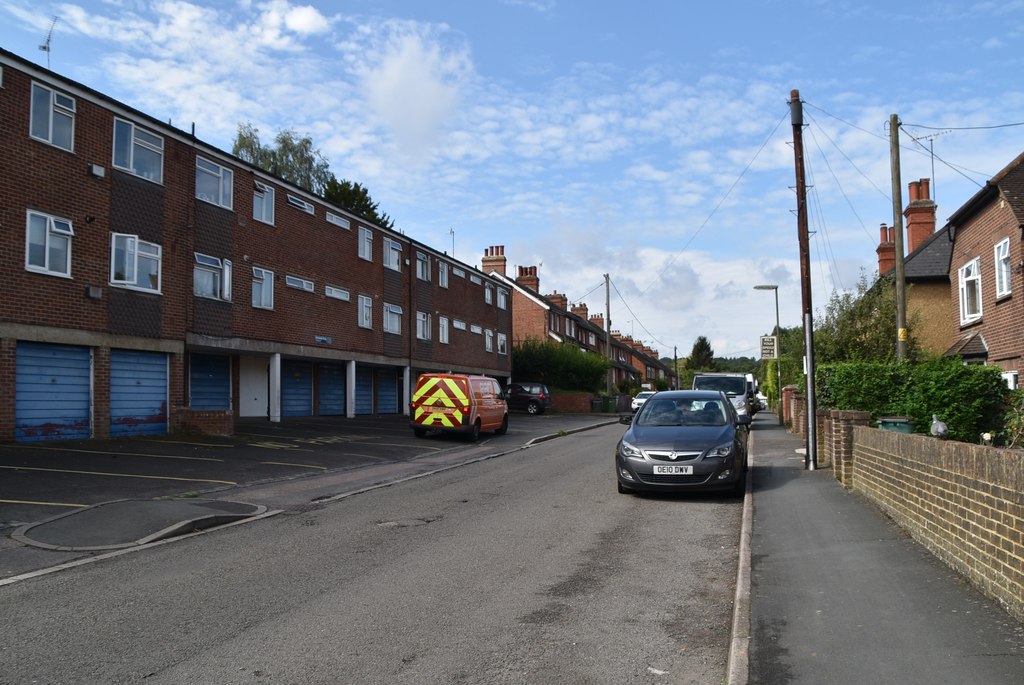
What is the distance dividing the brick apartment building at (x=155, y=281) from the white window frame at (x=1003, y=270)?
18.1m

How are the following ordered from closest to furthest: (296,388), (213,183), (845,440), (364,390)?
(845,440) → (213,183) → (296,388) → (364,390)

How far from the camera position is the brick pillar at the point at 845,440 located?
11.9 m

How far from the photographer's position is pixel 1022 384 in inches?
663

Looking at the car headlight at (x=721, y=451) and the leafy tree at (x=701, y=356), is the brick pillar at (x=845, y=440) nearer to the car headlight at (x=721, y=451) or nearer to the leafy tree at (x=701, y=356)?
Result: the car headlight at (x=721, y=451)

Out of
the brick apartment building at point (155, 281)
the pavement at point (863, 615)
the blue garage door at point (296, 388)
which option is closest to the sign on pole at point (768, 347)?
the brick apartment building at point (155, 281)

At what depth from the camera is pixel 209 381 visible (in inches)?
938

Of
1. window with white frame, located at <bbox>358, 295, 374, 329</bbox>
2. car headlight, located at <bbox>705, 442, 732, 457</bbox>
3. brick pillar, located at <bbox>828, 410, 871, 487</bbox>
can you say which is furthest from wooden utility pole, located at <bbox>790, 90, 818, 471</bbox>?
window with white frame, located at <bbox>358, 295, 374, 329</bbox>

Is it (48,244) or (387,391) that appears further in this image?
(387,391)

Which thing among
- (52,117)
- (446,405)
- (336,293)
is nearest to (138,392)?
(52,117)

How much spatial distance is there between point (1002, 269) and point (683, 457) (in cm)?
1166

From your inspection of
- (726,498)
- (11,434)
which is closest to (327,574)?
(726,498)

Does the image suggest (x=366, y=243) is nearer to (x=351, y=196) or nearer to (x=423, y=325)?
(x=423, y=325)

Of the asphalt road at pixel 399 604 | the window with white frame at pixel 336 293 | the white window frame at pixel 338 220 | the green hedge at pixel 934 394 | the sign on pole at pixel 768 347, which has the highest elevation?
the white window frame at pixel 338 220

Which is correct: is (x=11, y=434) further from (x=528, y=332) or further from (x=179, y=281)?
(x=528, y=332)
